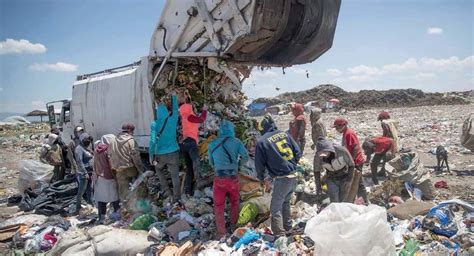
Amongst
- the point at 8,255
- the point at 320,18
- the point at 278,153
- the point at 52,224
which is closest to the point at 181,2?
the point at 320,18

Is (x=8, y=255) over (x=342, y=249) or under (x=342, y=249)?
under

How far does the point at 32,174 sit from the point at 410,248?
24.1 feet

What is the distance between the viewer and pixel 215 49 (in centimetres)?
549

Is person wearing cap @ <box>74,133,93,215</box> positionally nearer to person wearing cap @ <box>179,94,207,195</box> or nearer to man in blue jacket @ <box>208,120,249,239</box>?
person wearing cap @ <box>179,94,207,195</box>

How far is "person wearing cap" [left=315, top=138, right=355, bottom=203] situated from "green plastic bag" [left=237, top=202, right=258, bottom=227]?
987 mm

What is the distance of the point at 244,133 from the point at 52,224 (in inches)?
137

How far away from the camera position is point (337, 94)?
34250mm

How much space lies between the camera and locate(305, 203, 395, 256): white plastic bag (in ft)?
10.2

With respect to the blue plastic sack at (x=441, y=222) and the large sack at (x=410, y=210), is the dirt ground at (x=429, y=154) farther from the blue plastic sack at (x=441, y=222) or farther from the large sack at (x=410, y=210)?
the blue plastic sack at (x=441, y=222)

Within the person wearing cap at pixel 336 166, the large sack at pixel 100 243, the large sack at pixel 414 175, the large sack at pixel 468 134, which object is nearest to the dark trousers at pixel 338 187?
the person wearing cap at pixel 336 166

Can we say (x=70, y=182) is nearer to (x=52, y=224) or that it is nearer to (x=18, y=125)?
(x=52, y=224)

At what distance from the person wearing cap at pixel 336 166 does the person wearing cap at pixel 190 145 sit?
2078 millimetres

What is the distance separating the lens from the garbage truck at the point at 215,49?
5133 mm

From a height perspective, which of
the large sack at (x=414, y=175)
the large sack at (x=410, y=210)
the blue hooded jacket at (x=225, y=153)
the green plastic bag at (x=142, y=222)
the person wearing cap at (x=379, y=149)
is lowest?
the green plastic bag at (x=142, y=222)
